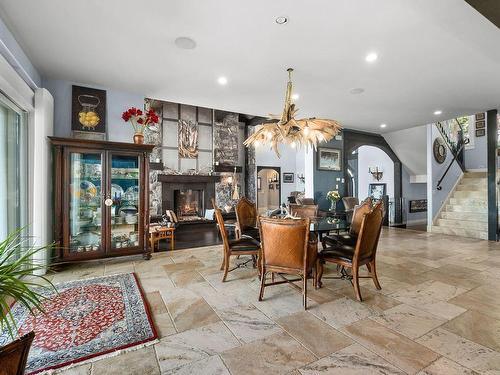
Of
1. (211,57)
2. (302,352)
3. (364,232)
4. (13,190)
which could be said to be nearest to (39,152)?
(13,190)

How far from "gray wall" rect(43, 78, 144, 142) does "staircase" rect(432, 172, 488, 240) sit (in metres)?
7.75

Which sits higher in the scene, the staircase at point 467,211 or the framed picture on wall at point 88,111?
the framed picture on wall at point 88,111

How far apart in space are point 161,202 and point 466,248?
26.5 ft

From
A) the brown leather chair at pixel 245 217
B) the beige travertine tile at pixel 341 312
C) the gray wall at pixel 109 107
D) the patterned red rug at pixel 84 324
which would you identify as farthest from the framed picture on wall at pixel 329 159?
the patterned red rug at pixel 84 324

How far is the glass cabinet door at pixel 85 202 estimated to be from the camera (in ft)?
12.0

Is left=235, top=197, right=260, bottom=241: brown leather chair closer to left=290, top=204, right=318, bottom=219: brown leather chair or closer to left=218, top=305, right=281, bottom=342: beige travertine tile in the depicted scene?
left=290, top=204, right=318, bottom=219: brown leather chair

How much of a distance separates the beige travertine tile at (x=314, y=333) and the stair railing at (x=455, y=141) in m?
6.96

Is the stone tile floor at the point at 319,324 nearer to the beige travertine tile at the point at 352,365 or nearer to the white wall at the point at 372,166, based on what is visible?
the beige travertine tile at the point at 352,365

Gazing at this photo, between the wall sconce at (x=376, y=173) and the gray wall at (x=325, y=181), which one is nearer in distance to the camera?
the gray wall at (x=325, y=181)

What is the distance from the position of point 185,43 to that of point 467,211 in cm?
772

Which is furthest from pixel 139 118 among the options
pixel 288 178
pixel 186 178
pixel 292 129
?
pixel 288 178

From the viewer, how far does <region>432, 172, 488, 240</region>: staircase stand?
607 centimetres

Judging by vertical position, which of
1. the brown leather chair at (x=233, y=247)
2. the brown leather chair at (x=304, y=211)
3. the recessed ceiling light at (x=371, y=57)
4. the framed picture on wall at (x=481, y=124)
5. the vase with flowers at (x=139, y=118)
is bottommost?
the brown leather chair at (x=233, y=247)

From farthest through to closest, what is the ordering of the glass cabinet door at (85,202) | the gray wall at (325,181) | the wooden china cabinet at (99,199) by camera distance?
the gray wall at (325,181)
the glass cabinet door at (85,202)
the wooden china cabinet at (99,199)
